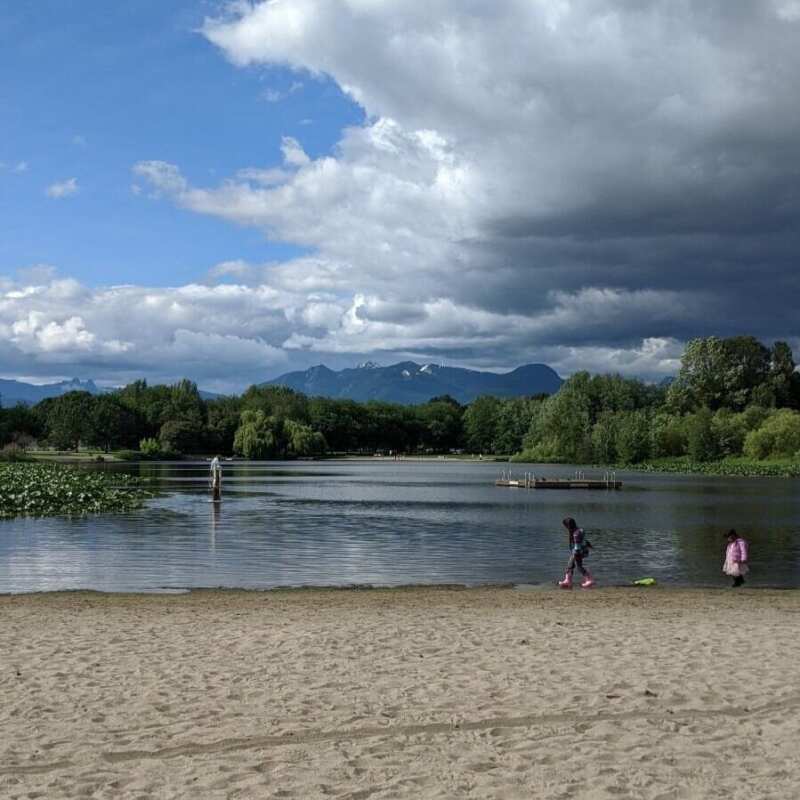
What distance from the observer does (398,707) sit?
10.5 metres

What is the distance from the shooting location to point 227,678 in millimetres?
11945

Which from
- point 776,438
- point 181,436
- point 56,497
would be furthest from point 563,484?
point 181,436

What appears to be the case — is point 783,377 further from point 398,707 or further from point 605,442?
point 398,707

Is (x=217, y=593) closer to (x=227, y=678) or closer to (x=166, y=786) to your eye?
(x=227, y=678)

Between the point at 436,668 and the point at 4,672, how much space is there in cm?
581

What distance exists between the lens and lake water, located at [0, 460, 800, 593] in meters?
27.5

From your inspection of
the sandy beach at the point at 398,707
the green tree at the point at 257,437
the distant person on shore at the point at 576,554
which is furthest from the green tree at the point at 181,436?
the sandy beach at the point at 398,707

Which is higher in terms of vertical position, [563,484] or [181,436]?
[181,436]

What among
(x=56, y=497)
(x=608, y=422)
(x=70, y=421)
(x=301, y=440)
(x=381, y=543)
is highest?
(x=70, y=421)

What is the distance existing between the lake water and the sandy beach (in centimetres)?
995

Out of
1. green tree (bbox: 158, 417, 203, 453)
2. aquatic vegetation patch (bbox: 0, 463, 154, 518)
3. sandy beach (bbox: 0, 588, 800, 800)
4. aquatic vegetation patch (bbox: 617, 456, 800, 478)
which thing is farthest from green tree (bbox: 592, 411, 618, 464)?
sandy beach (bbox: 0, 588, 800, 800)

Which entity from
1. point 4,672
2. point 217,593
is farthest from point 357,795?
point 217,593

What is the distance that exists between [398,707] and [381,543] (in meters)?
27.4

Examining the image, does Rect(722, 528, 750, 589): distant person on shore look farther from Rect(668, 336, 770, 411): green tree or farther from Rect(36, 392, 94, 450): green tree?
Rect(36, 392, 94, 450): green tree
